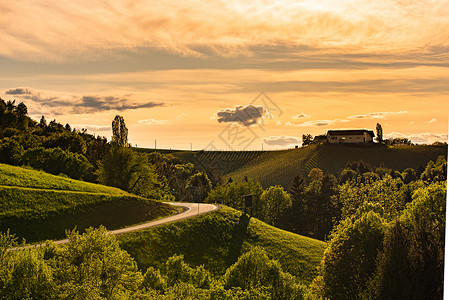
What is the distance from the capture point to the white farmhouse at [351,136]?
16691 centimetres

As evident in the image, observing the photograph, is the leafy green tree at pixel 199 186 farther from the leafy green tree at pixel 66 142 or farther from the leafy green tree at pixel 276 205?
the leafy green tree at pixel 66 142

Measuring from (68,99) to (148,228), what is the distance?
25293 mm

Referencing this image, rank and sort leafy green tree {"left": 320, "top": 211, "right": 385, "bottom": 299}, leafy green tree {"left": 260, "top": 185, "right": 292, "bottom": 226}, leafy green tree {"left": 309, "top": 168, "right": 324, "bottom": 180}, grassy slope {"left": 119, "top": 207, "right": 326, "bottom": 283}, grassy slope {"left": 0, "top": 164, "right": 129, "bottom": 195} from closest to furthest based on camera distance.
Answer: leafy green tree {"left": 320, "top": 211, "right": 385, "bottom": 299}
grassy slope {"left": 0, "top": 164, "right": 129, "bottom": 195}
grassy slope {"left": 119, "top": 207, "right": 326, "bottom": 283}
leafy green tree {"left": 260, "top": 185, "right": 292, "bottom": 226}
leafy green tree {"left": 309, "top": 168, "right": 324, "bottom": 180}

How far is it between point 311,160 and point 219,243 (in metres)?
112

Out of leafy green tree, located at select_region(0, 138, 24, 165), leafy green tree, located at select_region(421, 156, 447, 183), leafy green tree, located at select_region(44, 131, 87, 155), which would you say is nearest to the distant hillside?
leafy green tree, located at select_region(0, 138, 24, 165)

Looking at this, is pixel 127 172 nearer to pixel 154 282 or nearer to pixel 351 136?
pixel 154 282

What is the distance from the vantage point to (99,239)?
27.8m

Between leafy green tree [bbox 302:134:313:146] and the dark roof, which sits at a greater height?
the dark roof

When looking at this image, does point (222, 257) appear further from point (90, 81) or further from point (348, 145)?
point (348, 145)

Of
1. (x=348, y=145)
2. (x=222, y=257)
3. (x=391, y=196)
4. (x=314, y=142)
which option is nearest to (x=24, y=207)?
(x=222, y=257)

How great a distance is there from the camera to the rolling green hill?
5881 inches

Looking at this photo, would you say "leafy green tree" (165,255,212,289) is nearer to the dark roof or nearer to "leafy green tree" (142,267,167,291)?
"leafy green tree" (142,267,167,291)

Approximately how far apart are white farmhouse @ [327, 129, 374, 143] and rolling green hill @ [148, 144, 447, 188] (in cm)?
393

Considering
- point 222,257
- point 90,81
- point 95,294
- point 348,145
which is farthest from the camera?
point 348,145
